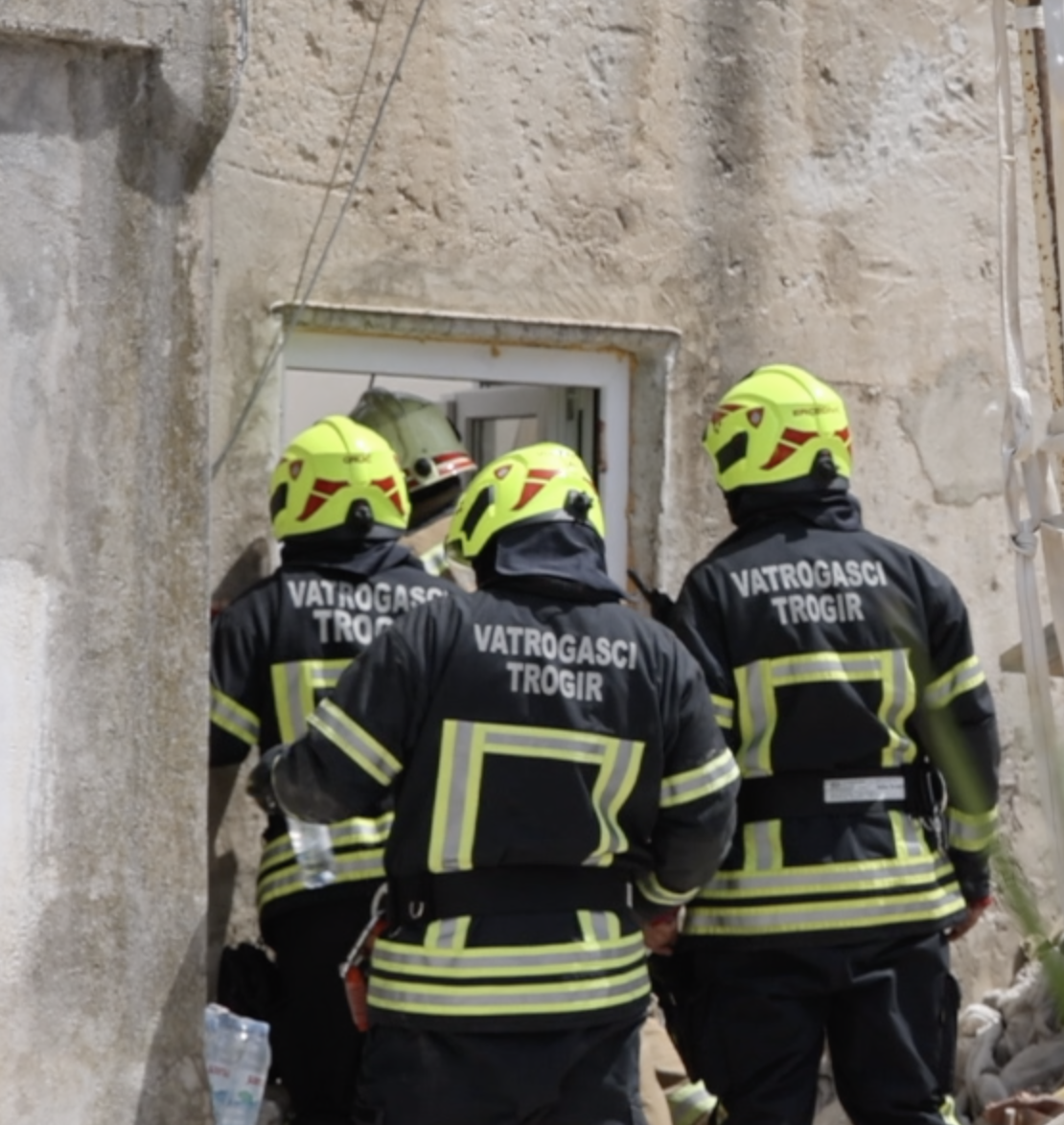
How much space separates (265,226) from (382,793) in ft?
6.00

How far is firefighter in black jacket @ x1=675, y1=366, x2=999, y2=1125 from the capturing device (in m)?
5.21

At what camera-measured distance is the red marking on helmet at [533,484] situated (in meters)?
4.74

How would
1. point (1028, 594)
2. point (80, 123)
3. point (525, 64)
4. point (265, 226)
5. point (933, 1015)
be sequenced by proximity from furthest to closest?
point (525, 64)
point (265, 226)
point (933, 1015)
point (80, 123)
point (1028, 594)

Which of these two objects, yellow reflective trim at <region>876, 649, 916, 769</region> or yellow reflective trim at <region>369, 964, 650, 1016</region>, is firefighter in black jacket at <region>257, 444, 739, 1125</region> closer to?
yellow reflective trim at <region>369, 964, 650, 1016</region>

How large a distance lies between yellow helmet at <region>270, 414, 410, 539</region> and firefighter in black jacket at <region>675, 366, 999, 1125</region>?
761 millimetres

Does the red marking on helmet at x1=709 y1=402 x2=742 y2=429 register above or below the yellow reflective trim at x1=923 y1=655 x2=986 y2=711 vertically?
above

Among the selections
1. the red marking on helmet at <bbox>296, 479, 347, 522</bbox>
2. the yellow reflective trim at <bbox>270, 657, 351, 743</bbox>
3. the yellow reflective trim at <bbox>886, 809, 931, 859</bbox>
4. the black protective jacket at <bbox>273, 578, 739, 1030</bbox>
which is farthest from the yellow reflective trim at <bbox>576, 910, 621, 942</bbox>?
the red marking on helmet at <bbox>296, 479, 347, 522</bbox>

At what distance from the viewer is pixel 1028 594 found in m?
2.95

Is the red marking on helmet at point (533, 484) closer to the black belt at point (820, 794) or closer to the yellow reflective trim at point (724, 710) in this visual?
the yellow reflective trim at point (724, 710)

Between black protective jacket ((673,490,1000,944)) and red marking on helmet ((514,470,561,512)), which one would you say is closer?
red marking on helmet ((514,470,561,512))

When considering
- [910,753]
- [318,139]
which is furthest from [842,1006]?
[318,139]

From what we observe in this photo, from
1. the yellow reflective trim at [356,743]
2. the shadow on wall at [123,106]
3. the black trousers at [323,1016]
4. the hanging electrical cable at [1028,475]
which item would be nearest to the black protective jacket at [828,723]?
the black trousers at [323,1016]

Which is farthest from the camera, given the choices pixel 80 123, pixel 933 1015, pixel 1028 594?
pixel 933 1015

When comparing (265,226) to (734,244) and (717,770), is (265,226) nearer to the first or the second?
(734,244)
